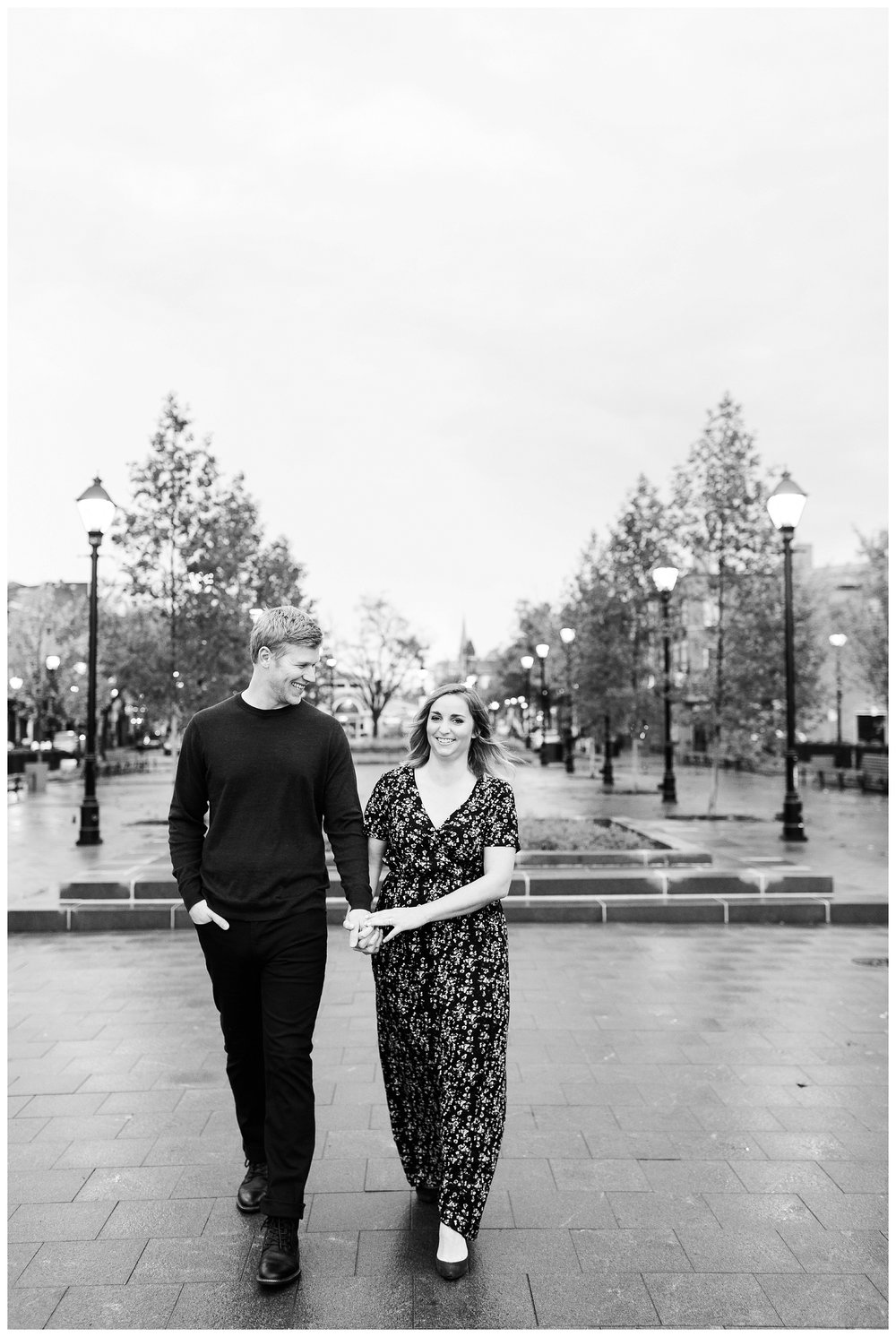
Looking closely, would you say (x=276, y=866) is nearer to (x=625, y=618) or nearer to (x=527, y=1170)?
(x=527, y=1170)

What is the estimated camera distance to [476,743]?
3.89 metres

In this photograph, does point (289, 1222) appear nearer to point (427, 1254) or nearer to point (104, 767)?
point (427, 1254)

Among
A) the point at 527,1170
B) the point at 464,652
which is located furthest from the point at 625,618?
the point at 464,652

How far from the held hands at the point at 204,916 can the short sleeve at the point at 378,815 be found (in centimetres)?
60

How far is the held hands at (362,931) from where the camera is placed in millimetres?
3469

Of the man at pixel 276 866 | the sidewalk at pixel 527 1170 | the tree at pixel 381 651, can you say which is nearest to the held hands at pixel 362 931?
the man at pixel 276 866

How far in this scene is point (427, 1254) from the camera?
359cm

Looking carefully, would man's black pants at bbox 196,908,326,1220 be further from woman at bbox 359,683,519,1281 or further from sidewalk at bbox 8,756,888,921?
sidewalk at bbox 8,756,888,921

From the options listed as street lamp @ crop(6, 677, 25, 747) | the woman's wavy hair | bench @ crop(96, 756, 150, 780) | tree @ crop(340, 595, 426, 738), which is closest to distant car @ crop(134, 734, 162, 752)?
street lamp @ crop(6, 677, 25, 747)

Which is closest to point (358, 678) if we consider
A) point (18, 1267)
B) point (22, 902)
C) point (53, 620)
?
point (53, 620)

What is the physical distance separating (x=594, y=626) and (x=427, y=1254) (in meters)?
23.3

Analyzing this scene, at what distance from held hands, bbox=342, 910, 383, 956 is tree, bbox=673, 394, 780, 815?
626 inches

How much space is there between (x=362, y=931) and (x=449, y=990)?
39 centimetres

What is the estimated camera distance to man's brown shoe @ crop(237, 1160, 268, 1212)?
390cm
